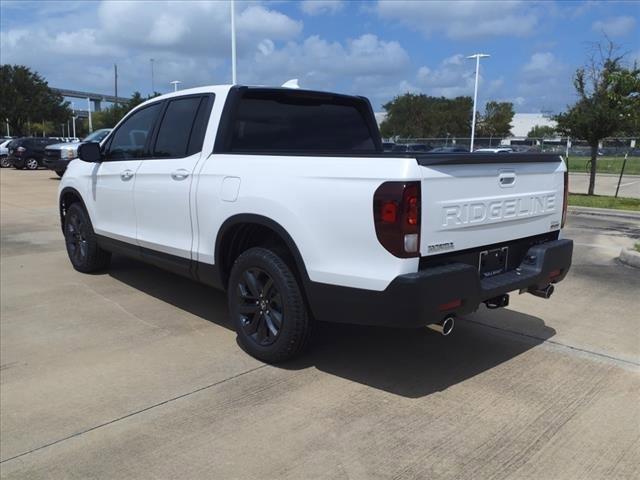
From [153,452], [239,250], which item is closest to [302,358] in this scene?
[239,250]

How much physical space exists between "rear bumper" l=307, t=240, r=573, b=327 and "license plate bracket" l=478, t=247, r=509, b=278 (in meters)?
0.06

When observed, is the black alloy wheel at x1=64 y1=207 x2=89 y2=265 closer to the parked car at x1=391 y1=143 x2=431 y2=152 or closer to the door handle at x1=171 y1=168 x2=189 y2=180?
the door handle at x1=171 y1=168 x2=189 y2=180

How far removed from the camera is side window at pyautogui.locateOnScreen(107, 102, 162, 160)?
5.37 meters

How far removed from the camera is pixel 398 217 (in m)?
3.21

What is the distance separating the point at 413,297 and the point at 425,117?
3095 inches

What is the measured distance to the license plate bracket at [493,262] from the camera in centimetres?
380

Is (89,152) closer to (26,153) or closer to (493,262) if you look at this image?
(493,262)

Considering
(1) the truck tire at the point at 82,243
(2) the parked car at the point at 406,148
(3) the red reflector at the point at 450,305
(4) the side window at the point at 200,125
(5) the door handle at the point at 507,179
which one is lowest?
(1) the truck tire at the point at 82,243

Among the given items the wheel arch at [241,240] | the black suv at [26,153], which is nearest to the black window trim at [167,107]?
the wheel arch at [241,240]

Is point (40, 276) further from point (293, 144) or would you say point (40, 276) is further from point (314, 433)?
point (314, 433)

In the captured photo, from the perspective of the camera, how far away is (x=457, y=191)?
11.3 ft

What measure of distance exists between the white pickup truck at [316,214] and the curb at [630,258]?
3517mm

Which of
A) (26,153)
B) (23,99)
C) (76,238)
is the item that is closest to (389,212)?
(76,238)

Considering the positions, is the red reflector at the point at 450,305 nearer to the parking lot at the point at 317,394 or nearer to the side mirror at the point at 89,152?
the parking lot at the point at 317,394
